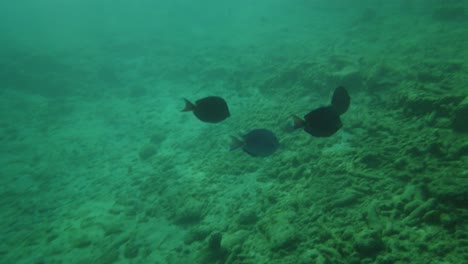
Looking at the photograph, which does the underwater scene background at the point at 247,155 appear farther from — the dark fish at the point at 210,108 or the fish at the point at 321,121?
the dark fish at the point at 210,108

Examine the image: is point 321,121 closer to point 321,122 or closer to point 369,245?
point 321,122

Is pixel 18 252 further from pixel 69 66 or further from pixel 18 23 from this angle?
pixel 18 23

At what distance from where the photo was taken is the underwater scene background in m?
5.39

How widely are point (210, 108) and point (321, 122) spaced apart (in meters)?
1.41

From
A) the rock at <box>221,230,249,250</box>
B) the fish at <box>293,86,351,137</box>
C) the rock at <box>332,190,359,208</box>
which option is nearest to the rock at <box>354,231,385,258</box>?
the rock at <box>332,190,359,208</box>

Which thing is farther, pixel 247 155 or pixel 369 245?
pixel 247 155

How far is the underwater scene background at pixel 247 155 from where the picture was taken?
17.7ft

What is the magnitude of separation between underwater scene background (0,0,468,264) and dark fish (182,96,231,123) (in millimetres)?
3171

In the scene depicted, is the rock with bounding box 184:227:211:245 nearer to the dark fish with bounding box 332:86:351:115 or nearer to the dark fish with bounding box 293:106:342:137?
the dark fish with bounding box 332:86:351:115

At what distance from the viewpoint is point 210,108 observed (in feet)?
11.9

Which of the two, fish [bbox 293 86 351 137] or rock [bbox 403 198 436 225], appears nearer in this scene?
fish [bbox 293 86 351 137]

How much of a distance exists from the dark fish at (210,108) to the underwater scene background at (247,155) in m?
3.17

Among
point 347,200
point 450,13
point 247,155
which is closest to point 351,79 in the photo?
point 247,155

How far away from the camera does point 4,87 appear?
21.4m
